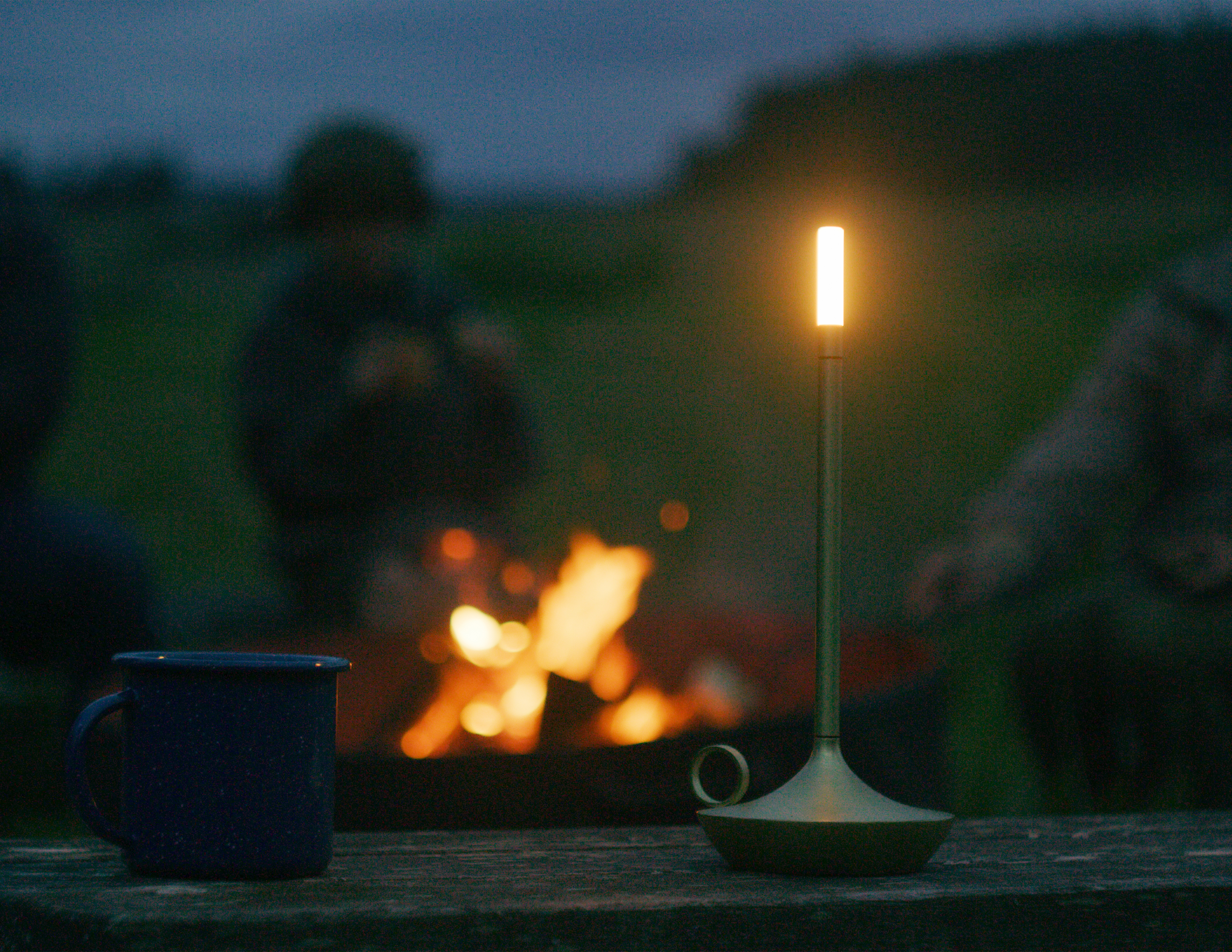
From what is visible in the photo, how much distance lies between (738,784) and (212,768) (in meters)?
0.40

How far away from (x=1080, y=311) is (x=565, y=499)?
4447mm

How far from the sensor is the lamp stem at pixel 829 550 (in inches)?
45.4

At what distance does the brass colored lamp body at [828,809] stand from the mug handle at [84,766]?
1.45 feet

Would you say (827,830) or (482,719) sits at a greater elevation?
(827,830)

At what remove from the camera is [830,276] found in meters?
1.17

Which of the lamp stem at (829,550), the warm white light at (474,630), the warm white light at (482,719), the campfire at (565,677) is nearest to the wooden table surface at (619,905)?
the lamp stem at (829,550)

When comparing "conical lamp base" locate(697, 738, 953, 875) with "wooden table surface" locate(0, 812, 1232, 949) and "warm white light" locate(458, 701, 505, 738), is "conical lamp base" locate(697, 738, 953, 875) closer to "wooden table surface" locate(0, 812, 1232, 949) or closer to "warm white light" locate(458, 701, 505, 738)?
"wooden table surface" locate(0, 812, 1232, 949)

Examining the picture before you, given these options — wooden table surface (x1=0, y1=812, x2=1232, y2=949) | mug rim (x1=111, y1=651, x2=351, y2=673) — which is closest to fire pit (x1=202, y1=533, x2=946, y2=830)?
wooden table surface (x1=0, y1=812, x2=1232, y2=949)

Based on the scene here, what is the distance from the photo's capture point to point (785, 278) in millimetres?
11344

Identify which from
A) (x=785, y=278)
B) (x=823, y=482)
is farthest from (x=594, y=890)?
(x=785, y=278)

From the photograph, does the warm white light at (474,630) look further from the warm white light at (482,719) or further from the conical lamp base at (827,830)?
the conical lamp base at (827,830)

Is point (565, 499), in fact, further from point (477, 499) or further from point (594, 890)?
point (594, 890)

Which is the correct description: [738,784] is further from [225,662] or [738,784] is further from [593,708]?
[593,708]

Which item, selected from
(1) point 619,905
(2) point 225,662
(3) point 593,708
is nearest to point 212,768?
(2) point 225,662
